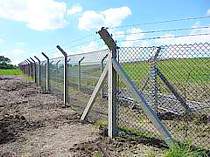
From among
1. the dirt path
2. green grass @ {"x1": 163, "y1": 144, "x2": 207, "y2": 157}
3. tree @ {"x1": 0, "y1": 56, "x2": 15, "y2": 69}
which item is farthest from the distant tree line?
green grass @ {"x1": 163, "y1": 144, "x2": 207, "y2": 157}

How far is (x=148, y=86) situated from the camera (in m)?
9.36

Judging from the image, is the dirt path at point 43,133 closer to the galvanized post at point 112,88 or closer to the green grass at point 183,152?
the galvanized post at point 112,88

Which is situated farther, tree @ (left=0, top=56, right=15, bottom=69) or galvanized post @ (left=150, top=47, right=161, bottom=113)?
tree @ (left=0, top=56, right=15, bottom=69)

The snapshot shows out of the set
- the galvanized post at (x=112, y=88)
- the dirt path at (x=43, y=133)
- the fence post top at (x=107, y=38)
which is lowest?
the dirt path at (x=43, y=133)

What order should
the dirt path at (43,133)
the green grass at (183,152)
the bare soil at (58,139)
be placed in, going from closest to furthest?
the green grass at (183,152) < the bare soil at (58,139) < the dirt path at (43,133)

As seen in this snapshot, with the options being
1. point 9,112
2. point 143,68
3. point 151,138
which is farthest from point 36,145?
point 9,112

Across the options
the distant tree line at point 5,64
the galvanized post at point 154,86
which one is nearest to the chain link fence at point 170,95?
the galvanized post at point 154,86

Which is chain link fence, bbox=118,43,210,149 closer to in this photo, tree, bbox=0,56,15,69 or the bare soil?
the bare soil

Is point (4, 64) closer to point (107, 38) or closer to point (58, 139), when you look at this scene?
point (58, 139)

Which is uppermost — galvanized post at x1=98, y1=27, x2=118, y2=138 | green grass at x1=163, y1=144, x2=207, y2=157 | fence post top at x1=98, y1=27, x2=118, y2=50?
fence post top at x1=98, y1=27, x2=118, y2=50

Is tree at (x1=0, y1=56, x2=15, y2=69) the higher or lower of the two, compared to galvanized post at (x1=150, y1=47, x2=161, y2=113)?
higher

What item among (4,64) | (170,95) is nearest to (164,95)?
(170,95)

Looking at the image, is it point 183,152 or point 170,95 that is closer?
point 183,152

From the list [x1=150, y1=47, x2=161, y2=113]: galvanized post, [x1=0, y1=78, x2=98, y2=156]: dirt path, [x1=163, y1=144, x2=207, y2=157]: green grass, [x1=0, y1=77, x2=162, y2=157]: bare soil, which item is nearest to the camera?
[x1=163, y1=144, x2=207, y2=157]: green grass
